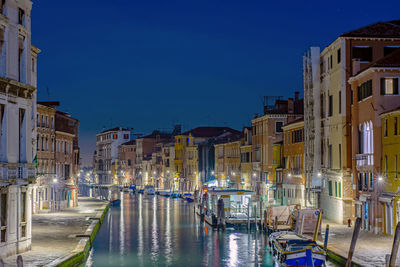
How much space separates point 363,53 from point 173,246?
15945mm

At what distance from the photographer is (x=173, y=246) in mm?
36594

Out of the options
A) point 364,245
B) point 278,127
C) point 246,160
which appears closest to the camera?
point 364,245

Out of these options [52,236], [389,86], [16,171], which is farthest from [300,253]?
[52,236]

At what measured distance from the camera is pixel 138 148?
15788cm

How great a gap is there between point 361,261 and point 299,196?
29728mm

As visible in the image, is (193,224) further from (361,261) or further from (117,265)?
(361,261)

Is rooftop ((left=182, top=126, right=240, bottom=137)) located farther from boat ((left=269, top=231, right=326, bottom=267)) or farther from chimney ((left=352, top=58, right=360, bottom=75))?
boat ((left=269, top=231, right=326, bottom=267))

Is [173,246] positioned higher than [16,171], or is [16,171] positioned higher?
[16,171]

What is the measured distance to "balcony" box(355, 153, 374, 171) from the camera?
36.2 metres

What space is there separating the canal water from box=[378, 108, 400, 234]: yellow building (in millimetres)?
6144

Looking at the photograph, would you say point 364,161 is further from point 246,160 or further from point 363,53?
point 246,160

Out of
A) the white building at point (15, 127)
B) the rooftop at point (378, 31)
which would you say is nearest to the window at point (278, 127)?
the rooftop at point (378, 31)

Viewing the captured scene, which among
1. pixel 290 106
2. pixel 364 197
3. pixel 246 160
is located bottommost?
pixel 364 197

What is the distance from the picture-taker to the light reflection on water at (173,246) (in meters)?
30.7
